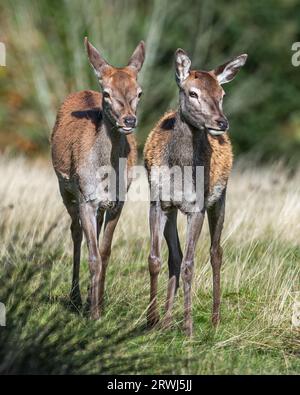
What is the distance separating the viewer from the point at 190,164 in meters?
7.21

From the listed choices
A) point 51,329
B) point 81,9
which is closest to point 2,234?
point 51,329

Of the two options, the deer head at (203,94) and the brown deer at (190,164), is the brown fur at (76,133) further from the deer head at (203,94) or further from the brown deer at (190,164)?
the deer head at (203,94)

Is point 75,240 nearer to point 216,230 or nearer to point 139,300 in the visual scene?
point 139,300

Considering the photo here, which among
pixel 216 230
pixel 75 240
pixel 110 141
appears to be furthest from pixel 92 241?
pixel 216 230

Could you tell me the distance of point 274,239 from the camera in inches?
363

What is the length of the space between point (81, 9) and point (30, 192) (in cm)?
997

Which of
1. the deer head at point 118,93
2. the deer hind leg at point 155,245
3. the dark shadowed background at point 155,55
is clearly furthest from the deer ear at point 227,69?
the dark shadowed background at point 155,55

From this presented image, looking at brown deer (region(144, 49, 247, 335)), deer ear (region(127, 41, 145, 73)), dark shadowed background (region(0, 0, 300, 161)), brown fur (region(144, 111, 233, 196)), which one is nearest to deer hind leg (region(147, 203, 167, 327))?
brown deer (region(144, 49, 247, 335))

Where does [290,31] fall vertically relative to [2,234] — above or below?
above

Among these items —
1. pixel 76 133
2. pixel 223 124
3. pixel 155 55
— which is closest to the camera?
pixel 223 124

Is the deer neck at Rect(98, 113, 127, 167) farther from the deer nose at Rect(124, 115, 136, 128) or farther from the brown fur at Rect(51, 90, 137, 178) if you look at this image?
the deer nose at Rect(124, 115, 136, 128)

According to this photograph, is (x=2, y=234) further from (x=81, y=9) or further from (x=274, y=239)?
(x=81, y=9)

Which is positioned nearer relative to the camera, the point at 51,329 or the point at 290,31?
the point at 51,329

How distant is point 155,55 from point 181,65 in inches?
586
